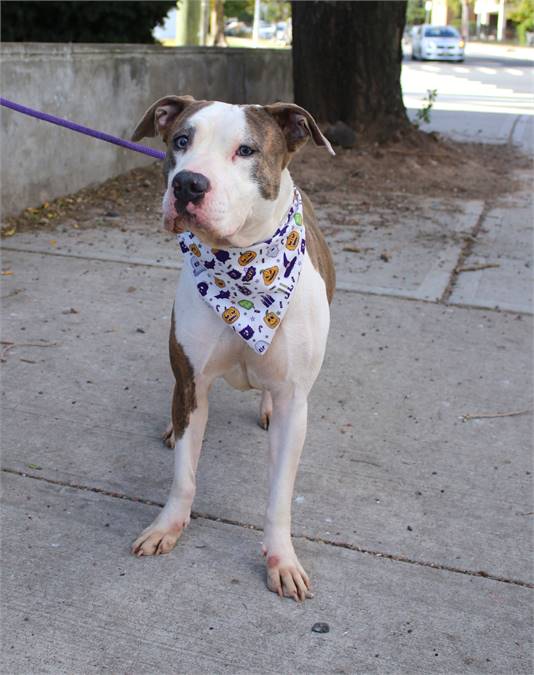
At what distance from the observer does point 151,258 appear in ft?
21.3

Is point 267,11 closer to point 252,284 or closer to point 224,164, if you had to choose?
point 252,284

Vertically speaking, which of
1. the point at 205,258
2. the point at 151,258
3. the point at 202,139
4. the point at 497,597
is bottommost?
the point at 497,597

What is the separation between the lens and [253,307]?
3.10 m

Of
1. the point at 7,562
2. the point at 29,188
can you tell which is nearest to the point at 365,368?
the point at 7,562

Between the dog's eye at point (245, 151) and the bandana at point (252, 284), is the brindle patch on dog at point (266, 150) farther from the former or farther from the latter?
the bandana at point (252, 284)

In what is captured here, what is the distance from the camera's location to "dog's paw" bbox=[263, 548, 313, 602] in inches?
120

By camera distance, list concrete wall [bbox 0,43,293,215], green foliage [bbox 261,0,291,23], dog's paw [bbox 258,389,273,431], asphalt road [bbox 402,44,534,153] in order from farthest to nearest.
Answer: green foliage [bbox 261,0,291,23], asphalt road [bbox 402,44,534,153], concrete wall [bbox 0,43,293,215], dog's paw [bbox 258,389,273,431]

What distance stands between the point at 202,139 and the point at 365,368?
233 cm

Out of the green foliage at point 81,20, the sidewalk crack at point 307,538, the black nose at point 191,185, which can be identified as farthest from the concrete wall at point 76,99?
the black nose at point 191,185

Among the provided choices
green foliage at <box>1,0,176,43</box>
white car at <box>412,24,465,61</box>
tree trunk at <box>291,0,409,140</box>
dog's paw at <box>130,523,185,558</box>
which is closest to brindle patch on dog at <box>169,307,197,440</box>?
dog's paw at <box>130,523,185,558</box>

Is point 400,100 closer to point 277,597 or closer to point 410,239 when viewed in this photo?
point 410,239

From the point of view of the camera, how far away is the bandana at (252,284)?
3.09m

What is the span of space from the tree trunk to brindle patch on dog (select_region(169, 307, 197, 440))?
7.18 meters

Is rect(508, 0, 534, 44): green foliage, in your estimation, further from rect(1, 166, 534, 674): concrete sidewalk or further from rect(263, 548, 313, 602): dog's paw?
rect(263, 548, 313, 602): dog's paw
